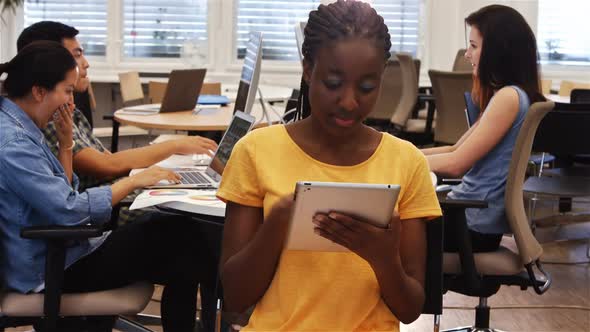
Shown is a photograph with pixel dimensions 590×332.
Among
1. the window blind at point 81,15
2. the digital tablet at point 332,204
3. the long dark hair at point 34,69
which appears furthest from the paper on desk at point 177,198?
the window blind at point 81,15

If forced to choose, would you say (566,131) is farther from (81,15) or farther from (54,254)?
(81,15)

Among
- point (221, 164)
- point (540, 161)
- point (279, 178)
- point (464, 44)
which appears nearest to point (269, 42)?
point (464, 44)

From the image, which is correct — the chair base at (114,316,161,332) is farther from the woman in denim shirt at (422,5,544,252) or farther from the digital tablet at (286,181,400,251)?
the digital tablet at (286,181,400,251)

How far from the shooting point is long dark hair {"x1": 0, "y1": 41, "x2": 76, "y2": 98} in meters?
2.63

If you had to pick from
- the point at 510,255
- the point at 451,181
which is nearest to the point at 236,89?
the point at 451,181

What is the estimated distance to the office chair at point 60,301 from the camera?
7.76 feet

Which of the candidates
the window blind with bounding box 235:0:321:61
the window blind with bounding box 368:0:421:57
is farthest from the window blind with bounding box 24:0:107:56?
the window blind with bounding box 368:0:421:57

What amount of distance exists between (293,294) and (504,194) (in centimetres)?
163

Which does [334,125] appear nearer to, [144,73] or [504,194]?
[504,194]

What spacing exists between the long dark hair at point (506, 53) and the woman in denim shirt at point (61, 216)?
1167mm

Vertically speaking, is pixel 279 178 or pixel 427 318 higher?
pixel 279 178

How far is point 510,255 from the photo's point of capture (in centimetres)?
294

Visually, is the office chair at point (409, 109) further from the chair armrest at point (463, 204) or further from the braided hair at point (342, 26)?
the braided hair at point (342, 26)

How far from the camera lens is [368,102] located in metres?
1.44
